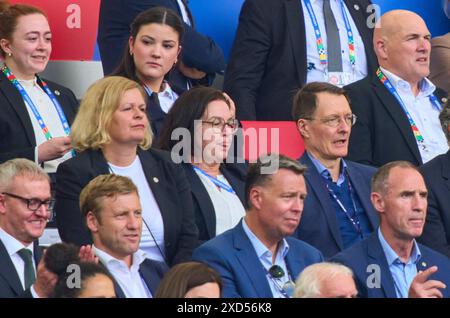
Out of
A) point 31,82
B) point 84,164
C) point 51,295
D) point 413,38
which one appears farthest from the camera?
point 413,38

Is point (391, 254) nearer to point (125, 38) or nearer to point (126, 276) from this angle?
point (126, 276)

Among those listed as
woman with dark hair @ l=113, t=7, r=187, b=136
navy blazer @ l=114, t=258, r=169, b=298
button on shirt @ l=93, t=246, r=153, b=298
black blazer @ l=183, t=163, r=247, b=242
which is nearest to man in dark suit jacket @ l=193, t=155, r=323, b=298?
navy blazer @ l=114, t=258, r=169, b=298

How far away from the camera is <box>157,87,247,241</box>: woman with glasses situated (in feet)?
21.1

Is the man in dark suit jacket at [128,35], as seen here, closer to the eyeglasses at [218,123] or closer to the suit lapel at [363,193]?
the eyeglasses at [218,123]

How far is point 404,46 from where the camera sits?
24.9ft

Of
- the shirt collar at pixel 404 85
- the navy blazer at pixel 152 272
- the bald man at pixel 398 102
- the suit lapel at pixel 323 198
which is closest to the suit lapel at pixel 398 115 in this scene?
the bald man at pixel 398 102

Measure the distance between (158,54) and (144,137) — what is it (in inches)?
30.2

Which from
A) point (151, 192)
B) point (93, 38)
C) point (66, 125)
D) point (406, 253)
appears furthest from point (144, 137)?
point (93, 38)

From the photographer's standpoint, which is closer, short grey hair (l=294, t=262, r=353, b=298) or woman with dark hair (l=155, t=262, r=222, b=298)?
woman with dark hair (l=155, t=262, r=222, b=298)

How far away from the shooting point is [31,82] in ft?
22.5

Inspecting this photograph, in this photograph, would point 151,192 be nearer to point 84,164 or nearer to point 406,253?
point 84,164

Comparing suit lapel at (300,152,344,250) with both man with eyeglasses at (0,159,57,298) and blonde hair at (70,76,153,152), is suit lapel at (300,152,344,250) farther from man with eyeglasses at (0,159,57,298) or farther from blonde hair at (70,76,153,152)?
man with eyeglasses at (0,159,57,298)

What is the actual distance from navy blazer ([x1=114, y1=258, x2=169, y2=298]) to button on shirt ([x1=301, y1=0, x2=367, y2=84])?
2.19 m
